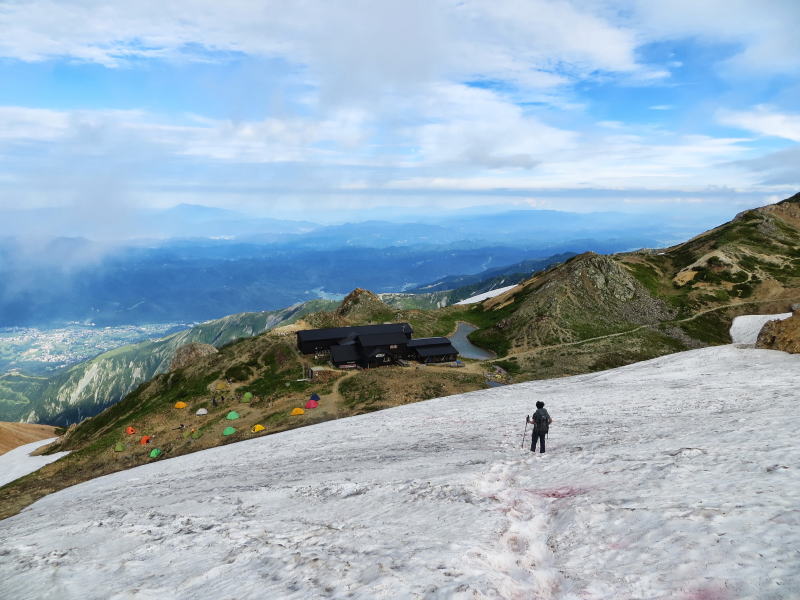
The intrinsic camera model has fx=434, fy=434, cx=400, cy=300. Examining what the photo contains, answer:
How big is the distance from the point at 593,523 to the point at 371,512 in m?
8.30

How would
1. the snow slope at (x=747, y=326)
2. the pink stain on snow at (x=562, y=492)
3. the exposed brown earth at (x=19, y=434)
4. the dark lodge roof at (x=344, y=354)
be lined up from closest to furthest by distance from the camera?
1. the pink stain on snow at (x=562, y=492)
2. the dark lodge roof at (x=344, y=354)
3. the snow slope at (x=747, y=326)
4. the exposed brown earth at (x=19, y=434)

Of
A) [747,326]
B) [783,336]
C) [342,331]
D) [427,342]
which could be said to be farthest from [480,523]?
[747,326]

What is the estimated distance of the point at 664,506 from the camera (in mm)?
14297

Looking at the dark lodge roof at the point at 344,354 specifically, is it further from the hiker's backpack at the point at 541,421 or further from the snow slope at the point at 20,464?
the hiker's backpack at the point at 541,421

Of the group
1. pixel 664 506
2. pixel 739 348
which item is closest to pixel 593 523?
pixel 664 506

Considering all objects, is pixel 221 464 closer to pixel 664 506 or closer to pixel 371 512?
pixel 371 512

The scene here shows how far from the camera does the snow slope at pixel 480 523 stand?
11281mm

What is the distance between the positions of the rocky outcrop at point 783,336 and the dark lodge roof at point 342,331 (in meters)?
57.0

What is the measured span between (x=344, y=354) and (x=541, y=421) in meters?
61.3

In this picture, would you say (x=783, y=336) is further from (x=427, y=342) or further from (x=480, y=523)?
(x=427, y=342)

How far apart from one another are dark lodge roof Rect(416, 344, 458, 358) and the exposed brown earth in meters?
98.6

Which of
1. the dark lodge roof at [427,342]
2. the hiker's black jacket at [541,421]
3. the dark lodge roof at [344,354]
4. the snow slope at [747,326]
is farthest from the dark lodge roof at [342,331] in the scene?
the snow slope at [747,326]

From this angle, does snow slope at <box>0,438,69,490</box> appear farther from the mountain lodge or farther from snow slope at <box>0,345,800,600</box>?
snow slope at <box>0,345,800,600</box>

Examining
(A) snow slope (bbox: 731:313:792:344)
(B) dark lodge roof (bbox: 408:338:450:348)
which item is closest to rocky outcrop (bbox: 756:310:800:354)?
(A) snow slope (bbox: 731:313:792:344)
